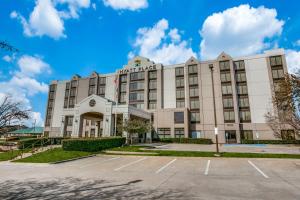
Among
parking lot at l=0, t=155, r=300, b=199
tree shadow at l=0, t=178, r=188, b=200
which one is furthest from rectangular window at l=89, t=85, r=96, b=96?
tree shadow at l=0, t=178, r=188, b=200

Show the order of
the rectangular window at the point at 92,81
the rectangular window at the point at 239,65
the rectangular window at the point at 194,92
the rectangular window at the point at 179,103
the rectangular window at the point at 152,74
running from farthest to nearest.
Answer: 1. the rectangular window at the point at 92,81
2. the rectangular window at the point at 152,74
3. the rectangular window at the point at 179,103
4. the rectangular window at the point at 194,92
5. the rectangular window at the point at 239,65

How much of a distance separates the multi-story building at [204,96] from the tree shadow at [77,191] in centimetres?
2759

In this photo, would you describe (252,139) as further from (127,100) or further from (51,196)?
(51,196)

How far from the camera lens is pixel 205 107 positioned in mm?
49438

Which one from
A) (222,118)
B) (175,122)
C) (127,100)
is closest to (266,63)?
(222,118)

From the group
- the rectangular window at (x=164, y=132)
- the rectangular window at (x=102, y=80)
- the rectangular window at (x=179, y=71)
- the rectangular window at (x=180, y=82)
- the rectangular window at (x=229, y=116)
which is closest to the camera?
the rectangular window at (x=229, y=116)

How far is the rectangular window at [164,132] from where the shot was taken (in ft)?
159

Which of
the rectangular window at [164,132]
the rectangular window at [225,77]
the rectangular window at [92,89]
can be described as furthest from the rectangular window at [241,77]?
the rectangular window at [92,89]

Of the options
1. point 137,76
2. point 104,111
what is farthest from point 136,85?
point 104,111

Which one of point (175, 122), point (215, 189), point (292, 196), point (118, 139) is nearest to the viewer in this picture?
point (292, 196)

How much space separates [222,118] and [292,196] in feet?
138

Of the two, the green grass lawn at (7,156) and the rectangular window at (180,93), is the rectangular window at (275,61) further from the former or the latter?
the green grass lawn at (7,156)

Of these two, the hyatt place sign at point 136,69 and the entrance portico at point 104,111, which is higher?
the hyatt place sign at point 136,69

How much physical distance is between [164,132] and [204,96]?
45.1ft
